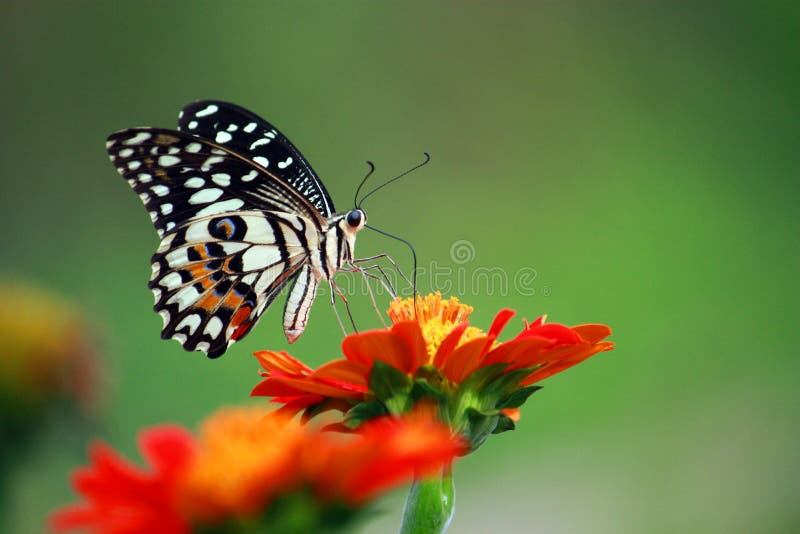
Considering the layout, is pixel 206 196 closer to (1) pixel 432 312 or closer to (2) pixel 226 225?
(2) pixel 226 225

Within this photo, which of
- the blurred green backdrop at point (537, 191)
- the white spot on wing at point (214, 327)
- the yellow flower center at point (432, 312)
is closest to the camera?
the yellow flower center at point (432, 312)

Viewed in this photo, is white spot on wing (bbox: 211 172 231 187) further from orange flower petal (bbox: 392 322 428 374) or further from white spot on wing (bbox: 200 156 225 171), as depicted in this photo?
orange flower petal (bbox: 392 322 428 374)

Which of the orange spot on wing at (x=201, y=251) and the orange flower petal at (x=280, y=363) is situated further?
the orange spot on wing at (x=201, y=251)

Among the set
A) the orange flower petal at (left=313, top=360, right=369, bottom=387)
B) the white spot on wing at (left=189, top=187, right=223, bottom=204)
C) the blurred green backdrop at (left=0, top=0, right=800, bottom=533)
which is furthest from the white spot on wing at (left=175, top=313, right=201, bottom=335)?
the blurred green backdrop at (left=0, top=0, right=800, bottom=533)

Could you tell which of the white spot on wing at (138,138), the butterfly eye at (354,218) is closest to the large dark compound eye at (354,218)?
the butterfly eye at (354,218)

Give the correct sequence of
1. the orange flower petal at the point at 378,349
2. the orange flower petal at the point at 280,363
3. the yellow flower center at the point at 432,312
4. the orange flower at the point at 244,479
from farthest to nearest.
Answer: the yellow flower center at the point at 432,312 → the orange flower petal at the point at 280,363 → the orange flower petal at the point at 378,349 → the orange flower at the point at 244,479

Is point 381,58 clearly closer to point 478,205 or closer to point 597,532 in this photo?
point 478,205

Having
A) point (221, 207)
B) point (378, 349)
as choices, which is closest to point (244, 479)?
point (378, 349)

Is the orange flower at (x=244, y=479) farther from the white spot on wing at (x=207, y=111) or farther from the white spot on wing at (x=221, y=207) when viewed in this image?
the white spot on wing at (x=207, y=111)
